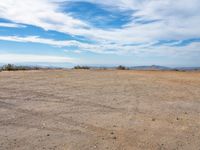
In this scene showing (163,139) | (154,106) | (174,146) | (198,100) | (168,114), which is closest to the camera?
(174,146)

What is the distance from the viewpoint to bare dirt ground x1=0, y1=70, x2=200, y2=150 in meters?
7.17

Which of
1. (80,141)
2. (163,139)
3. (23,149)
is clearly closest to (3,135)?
(23,149)

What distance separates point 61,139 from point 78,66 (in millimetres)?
28875

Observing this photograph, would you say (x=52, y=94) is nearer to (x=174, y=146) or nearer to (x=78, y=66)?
(x=174, y=146)

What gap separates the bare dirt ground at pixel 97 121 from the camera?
23.5ft

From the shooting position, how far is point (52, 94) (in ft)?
44.7

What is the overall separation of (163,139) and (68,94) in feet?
22.3

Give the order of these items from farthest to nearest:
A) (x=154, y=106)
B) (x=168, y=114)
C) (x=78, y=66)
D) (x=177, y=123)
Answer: (x=78, y=66), (x=154, y=106), (x=168, y=114), (x=177, y=123)

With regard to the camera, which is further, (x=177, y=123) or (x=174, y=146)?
(x=177, y=123)

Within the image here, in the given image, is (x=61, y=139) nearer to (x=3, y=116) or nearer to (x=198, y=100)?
(x=3, y=116)

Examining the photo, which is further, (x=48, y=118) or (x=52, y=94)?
(x=52, y=94)

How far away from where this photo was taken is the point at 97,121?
906cm

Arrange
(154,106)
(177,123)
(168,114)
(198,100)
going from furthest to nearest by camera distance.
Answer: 1. (198,100)
2. (154,106)
3. (168,114)
4. (177,123)

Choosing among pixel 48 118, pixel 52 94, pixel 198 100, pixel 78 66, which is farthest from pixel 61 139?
pixel 78 66
